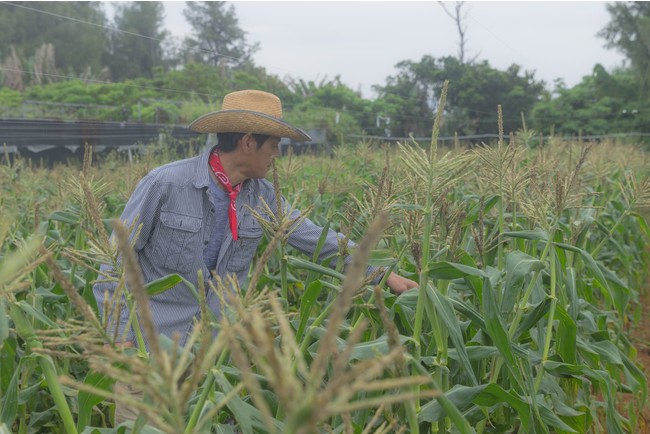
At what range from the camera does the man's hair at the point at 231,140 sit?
A: 8.98ft

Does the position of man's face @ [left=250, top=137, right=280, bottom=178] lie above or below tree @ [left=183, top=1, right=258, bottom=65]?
below

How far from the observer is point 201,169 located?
105 inches

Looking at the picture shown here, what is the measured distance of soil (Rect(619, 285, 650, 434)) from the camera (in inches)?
135

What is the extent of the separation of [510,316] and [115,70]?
45126mm

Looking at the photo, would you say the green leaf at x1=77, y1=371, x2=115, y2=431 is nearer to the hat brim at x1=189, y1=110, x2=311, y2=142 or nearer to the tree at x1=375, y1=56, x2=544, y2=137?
the hat brim at x1=189, y1=110, x2=311, y2=142

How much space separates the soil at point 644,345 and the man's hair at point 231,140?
8.35 ft

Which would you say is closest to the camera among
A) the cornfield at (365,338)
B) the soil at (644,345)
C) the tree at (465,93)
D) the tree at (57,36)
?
the cornfield at (365,338)

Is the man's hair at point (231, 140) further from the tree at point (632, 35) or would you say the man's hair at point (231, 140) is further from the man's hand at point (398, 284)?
the tree at point (632, 35)

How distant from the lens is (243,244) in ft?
9.13

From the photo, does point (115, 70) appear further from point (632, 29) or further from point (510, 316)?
point (510, 316)

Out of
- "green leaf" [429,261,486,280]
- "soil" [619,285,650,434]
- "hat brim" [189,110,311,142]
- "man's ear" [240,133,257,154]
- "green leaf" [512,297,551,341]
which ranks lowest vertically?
"soil" [619,285,650,434]

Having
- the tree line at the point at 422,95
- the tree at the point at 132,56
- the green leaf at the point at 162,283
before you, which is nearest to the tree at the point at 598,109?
the tree line at the point at 422,95

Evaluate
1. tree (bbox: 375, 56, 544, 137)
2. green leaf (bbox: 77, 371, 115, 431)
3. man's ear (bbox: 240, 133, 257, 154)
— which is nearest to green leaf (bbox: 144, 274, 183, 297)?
green leaf (bbox: 77, 371, 115, 431)

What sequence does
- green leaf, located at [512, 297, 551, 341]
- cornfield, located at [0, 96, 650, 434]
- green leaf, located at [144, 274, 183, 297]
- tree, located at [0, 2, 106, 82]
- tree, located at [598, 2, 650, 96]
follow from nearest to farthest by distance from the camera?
cornfield, located at [0, 96, 650, 434] < green leaf, located at [144, 274, 183, 297] < green leaf, located at [512, 297, 551, 341] < tree, located at [598, 2, 650, 96] < tree, located at [0, 2, 106, 82]
